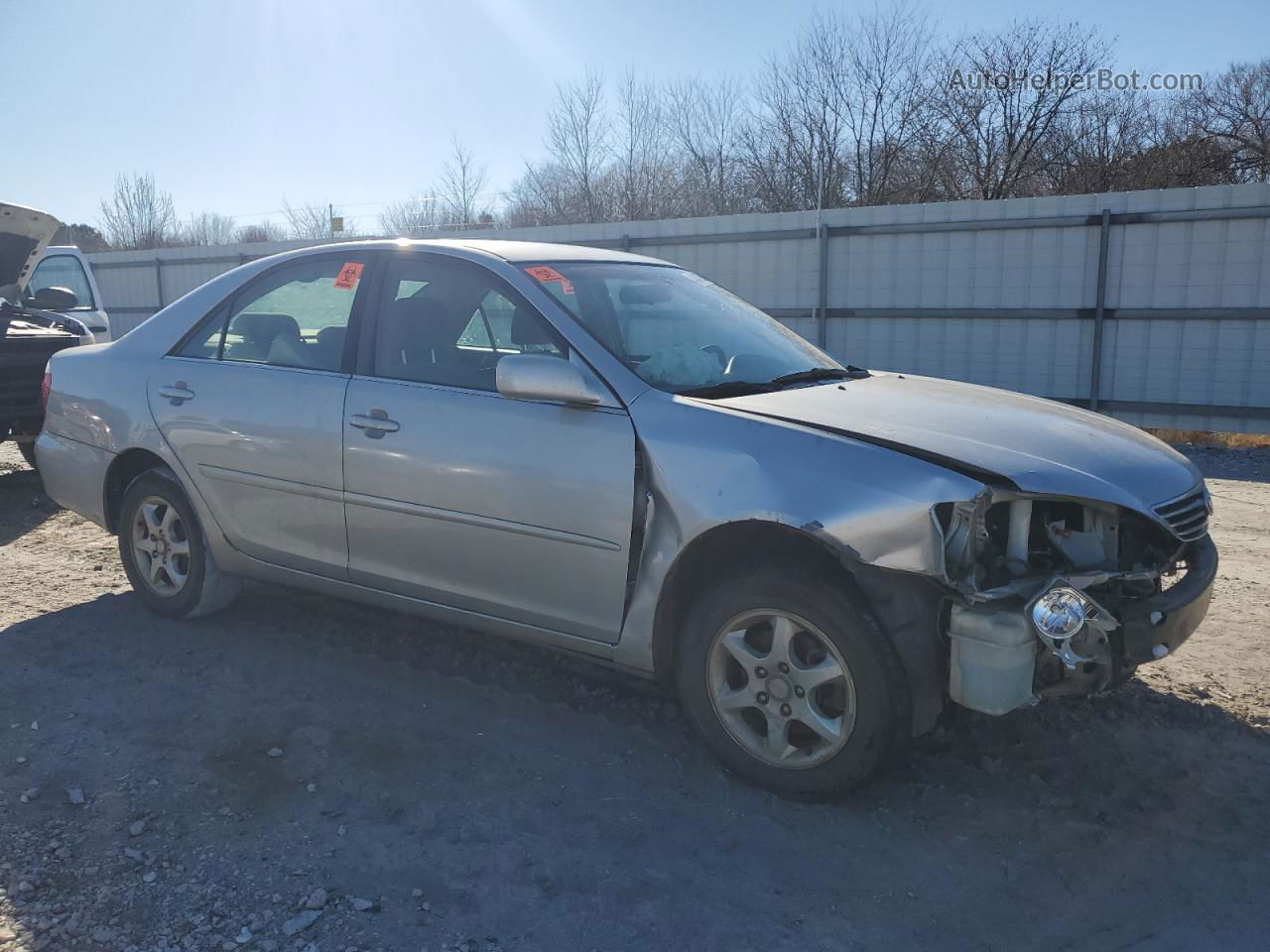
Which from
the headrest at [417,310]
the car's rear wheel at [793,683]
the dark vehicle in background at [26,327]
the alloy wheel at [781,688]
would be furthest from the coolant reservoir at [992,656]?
the dark vehicle in background at [26,327]

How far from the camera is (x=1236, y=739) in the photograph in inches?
144

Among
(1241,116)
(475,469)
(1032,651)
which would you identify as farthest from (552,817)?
(1241,116)

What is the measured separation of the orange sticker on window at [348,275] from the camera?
14.2 feet

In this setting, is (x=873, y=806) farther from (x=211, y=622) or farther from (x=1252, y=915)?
(x=211, y=622)

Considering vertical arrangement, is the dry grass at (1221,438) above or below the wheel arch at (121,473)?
below

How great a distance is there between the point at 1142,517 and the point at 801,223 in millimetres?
10349

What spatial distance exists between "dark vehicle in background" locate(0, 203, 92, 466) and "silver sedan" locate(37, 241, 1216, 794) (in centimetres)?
335

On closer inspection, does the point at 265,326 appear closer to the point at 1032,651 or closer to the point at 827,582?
the point at 827,582

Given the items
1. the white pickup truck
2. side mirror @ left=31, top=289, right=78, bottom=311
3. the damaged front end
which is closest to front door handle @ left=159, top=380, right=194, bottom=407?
the damaged front end

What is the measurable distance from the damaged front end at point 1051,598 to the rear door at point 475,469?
107 centimetres

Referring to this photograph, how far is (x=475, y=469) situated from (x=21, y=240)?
6.87 metres

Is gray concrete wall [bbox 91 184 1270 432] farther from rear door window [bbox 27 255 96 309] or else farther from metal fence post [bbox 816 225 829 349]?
rear door window [bbox 27 255 96 309]

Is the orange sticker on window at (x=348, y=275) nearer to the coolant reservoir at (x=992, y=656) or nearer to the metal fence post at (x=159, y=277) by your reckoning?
the coolant reservoir at (x=992, y=656)

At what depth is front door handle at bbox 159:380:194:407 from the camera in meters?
4.66
